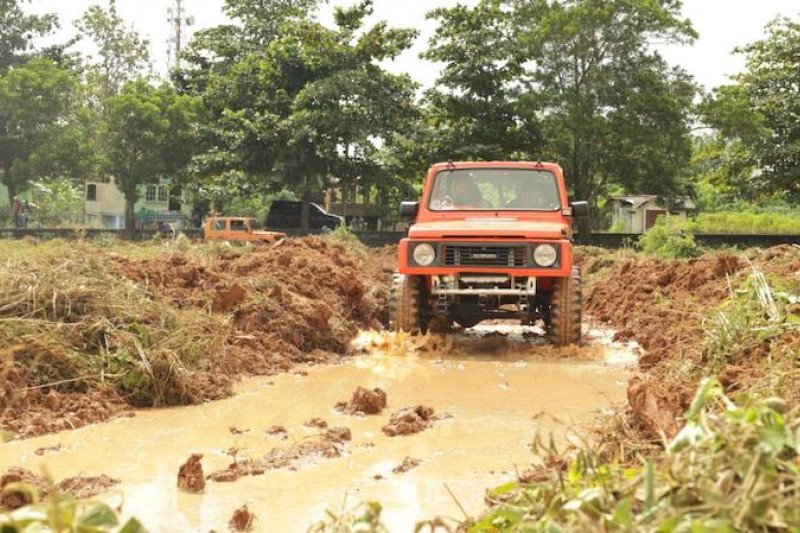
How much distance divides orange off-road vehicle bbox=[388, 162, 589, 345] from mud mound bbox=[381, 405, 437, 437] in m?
3.31

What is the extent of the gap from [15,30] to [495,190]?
133ft

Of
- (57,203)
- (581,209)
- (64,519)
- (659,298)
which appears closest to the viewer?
(64,519)

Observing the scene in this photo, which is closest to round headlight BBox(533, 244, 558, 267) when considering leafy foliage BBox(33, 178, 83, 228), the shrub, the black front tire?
the black front tire

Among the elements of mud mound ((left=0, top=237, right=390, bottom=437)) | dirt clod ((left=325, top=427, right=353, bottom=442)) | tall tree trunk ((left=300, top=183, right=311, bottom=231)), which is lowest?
dirt clod ((left=325, top=427, right=353, bottom=442))

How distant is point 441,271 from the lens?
386 inches

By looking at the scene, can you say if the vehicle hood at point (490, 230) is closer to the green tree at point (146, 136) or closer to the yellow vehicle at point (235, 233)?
the yellow vehicle at point (235, 233)

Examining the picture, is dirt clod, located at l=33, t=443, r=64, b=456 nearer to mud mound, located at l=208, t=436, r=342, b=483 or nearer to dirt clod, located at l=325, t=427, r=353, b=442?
mud mound, located at l=208, t=436, r=342, b=483

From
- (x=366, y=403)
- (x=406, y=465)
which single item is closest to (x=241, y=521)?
(x=406, y=465)

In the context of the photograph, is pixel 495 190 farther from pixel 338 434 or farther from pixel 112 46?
pixel 112 46

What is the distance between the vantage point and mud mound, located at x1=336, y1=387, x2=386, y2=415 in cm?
681

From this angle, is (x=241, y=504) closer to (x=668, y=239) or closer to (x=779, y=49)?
(x=668, y=239)

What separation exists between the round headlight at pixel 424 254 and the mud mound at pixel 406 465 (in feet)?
15.2

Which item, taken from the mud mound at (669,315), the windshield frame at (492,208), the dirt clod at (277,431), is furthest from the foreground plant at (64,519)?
the windshield frame at (492,208)

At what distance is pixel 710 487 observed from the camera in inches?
83.2
